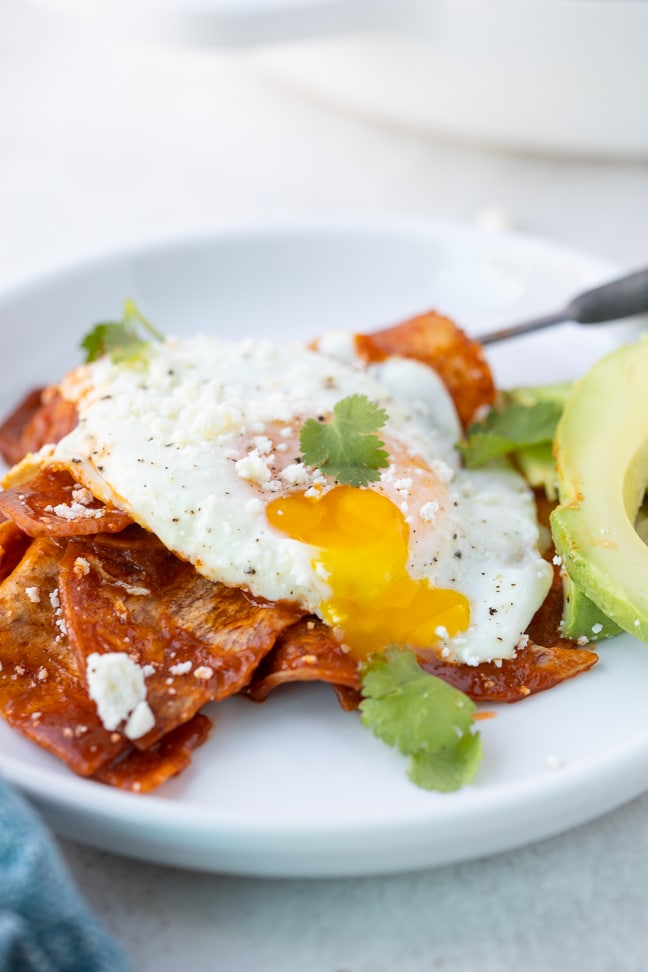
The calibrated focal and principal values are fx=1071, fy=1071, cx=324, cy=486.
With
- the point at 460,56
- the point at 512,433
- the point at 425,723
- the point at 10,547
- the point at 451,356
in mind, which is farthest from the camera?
the point at 460,56

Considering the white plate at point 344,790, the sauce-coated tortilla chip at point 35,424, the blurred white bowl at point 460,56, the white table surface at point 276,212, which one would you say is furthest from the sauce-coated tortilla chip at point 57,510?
the blurred white bowl at point 460,56

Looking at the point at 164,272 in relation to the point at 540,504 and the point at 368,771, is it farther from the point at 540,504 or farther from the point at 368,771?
the point at 368,771

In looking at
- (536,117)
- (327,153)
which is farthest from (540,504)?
(327,153)

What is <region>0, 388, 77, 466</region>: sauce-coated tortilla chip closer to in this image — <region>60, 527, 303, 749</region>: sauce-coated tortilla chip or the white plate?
<region>60, 527, 303, 749</region>: sauce-coated tortilla chip

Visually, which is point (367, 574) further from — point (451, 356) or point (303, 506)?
point (451, 356)

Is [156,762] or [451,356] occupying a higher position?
[451,356]

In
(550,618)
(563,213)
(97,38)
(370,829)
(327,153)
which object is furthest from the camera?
(97,38)

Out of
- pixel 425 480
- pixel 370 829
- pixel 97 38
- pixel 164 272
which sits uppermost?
pixel 97 38

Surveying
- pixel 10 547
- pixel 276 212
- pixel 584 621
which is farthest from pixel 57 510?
pixel 276 212
